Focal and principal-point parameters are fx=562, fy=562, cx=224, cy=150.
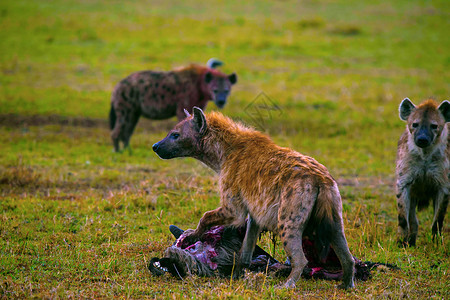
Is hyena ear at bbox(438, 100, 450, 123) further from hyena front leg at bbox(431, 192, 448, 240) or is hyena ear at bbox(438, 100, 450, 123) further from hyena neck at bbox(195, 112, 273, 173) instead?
hyena neck at bbox(195, 112, 273, 173)

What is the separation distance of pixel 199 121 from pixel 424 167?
6.61ft

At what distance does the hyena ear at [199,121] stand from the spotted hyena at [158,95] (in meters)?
3.69

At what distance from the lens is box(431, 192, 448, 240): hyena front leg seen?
480cm

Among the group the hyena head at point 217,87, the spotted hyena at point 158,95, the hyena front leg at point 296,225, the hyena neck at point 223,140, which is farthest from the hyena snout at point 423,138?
the hyena head at point 217,87

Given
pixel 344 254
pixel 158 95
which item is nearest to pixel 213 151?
pixel 344 254

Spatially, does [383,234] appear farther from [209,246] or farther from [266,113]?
Answer: [266,113]

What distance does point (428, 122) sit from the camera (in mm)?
4734

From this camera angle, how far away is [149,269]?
3824 mm

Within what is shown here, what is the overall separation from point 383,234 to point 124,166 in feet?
11.2

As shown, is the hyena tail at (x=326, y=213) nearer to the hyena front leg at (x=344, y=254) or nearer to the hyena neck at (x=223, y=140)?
the hyena front leg at (x=344, y=254)

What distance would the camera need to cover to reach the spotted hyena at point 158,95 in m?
7.98

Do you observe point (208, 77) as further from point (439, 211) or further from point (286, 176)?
point (286, 176)

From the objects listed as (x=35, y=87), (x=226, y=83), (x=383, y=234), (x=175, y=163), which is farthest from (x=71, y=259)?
(x=35, y=87)

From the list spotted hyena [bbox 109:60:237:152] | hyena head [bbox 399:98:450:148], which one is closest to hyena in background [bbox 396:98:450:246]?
hyena head [bbox 399:98:450:148]
